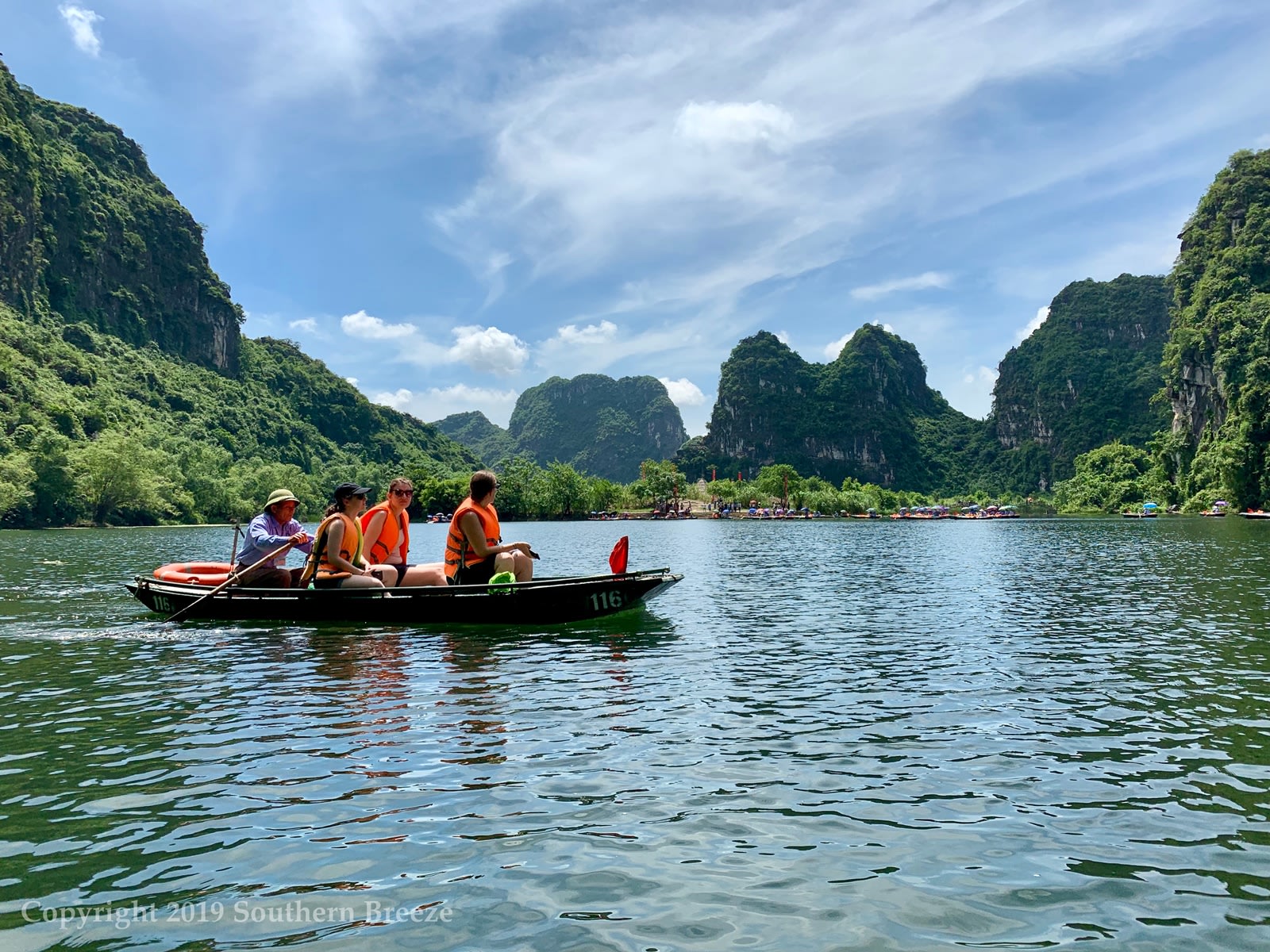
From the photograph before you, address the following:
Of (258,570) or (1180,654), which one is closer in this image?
(1180,654)

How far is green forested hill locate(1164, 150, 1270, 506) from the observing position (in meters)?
92.9

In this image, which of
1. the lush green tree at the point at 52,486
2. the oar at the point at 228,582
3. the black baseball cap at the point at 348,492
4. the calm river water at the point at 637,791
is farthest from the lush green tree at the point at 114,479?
the black baseball cap at the point at 348,492

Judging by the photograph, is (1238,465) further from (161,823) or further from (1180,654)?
(161,823)

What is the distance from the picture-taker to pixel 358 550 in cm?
1791

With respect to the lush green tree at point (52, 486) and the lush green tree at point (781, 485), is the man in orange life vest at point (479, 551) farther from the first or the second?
the lush green tree at point (781, 485)

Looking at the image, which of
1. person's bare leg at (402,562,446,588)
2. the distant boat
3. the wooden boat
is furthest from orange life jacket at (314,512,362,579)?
the distant boat

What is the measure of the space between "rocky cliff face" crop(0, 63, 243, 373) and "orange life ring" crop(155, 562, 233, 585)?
529ft

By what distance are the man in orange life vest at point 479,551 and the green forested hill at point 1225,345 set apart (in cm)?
10508

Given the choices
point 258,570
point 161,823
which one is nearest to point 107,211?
point 258,570

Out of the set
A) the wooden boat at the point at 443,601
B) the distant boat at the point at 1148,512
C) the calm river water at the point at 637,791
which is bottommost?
the distant boat at the point at 1148,512

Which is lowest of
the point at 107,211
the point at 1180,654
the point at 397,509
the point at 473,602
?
the point at 1180,654

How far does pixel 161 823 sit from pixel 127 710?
4.59m

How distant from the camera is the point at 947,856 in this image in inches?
221

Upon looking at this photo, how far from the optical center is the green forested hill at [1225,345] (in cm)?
9294
